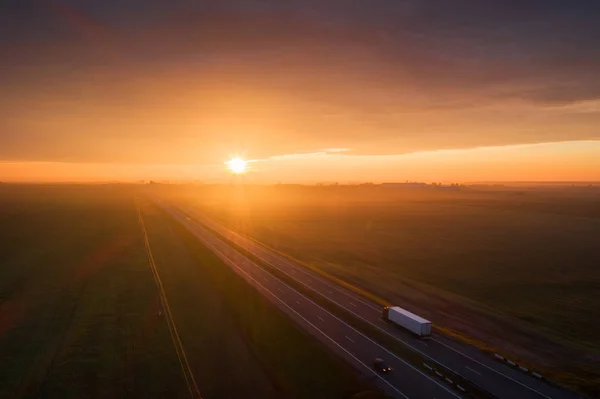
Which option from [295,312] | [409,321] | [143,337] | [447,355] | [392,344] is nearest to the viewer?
[447,355]

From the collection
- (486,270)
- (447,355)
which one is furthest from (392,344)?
(486,270)

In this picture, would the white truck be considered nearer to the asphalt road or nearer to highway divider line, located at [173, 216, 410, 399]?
the asphalt road

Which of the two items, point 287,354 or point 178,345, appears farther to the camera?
point 178,345

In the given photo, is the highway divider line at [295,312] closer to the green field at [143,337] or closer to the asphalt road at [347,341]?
the asphalt road at [347,341]

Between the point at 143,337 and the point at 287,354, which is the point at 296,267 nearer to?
the point at 143,337

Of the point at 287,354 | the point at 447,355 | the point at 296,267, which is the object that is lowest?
the point at 287,354

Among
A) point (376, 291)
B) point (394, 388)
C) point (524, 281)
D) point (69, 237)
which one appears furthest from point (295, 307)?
point (69, 237)
